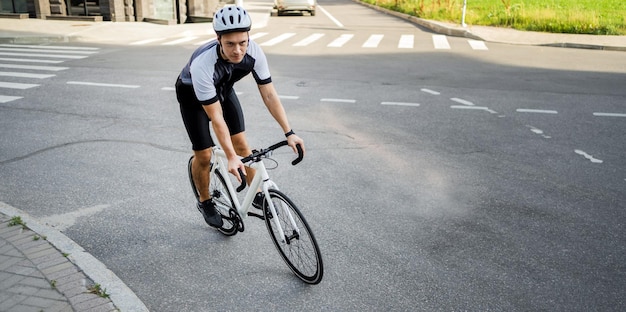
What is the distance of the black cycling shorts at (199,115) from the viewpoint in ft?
14.4

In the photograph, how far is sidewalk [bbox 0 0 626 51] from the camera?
18.1 metres

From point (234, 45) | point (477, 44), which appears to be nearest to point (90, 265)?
point (234, 45)

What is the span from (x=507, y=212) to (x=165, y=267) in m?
3.48

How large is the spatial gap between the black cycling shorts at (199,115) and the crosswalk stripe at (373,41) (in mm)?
14079

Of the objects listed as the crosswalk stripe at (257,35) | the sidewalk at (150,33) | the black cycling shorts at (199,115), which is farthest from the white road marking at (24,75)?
the black cycling shorts at (199,115)

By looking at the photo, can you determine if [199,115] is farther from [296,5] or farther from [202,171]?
[296,5]

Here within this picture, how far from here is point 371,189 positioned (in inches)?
240

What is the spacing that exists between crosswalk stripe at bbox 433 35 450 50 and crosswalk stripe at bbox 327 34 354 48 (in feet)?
10.7

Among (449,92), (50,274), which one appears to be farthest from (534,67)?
(50,274)

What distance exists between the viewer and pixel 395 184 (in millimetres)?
6250

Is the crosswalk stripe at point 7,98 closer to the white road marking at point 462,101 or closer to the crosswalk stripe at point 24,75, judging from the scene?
the crosswalk stripe at point 24,75

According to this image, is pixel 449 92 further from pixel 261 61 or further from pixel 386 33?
pixel 386 33

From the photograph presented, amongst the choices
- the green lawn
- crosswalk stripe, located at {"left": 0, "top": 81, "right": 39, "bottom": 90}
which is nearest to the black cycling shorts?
crosswalk stripe, located at {"left": 0, "top": 81, "right": 39, "bottom": 90}

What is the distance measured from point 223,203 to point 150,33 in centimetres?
1881
